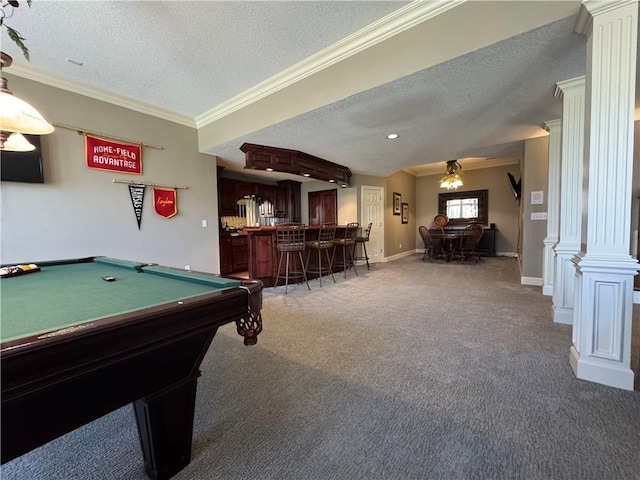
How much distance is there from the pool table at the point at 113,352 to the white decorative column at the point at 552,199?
3.85 metres

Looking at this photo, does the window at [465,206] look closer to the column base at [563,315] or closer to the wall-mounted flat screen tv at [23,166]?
the column base at [563,315]

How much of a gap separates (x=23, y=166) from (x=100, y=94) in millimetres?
1265

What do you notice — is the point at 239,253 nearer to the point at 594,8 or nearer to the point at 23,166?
the point at 23,166

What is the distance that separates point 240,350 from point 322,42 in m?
2.98

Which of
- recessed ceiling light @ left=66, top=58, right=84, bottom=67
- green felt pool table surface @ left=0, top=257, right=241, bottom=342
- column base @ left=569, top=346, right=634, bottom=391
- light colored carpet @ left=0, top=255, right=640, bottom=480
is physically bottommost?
light colored carpet @ left=0, top=255, right=640, bottom=480

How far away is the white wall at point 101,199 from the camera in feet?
9.54

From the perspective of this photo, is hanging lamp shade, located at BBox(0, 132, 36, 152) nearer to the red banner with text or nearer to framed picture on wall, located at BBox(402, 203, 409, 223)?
the red banner with text

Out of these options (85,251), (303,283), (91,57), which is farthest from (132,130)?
(303,283)

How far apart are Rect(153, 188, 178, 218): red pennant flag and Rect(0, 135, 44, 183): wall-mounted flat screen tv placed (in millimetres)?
1194

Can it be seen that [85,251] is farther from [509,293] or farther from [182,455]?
[509,293]

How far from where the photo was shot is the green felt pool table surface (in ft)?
2.79

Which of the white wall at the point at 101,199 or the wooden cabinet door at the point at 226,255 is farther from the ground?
the white wall at the point at 101,199

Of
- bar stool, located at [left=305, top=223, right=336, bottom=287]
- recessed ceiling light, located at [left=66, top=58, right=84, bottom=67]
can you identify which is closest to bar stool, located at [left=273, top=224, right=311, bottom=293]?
bar stool, located at [left=305, top=223, right=336, bottom=287]

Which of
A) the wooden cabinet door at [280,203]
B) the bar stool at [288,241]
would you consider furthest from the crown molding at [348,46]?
the wooden cabinet door at [280,203]
